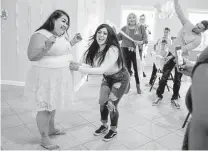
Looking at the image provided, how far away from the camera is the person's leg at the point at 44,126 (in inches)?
82.0

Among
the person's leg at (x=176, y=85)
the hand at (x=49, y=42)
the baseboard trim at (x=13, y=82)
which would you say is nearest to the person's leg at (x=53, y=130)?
the hand at (x=49, y=42)

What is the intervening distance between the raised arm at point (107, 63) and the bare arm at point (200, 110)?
52.6 inches

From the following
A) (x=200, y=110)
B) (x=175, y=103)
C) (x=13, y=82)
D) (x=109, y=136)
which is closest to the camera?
(x=200, y=110)

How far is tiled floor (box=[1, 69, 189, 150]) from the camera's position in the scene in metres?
2.28

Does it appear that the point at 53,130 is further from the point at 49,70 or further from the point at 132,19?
the point at 132,19

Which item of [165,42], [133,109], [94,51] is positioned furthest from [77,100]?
[165,42]

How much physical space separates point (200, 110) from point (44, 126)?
173 cm

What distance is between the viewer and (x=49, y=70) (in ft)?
6.42

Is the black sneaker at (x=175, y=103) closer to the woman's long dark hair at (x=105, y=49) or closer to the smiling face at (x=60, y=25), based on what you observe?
the woman's long dark hair at (x=105, y=49)

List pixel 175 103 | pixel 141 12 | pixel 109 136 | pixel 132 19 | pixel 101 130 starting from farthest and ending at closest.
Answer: pixel 141 12, pixel 132 19, pixel 175 103, pixel 101 130, pixel 109 136

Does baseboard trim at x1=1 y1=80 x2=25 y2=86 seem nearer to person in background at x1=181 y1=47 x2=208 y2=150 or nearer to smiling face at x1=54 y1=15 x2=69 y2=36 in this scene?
smiling face at x1=54 y1=15 x2=69 y2=36

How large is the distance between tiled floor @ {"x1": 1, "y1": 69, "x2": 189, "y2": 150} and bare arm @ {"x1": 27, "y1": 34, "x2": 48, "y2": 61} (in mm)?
920

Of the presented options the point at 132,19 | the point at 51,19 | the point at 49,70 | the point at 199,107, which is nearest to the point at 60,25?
the point at 51,19

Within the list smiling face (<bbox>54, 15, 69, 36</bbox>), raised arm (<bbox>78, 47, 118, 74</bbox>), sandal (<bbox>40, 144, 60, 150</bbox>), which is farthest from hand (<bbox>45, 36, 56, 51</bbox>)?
sandal (<bbox>40, 144, 60, 150</bbox>)
